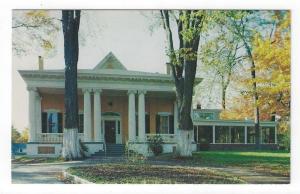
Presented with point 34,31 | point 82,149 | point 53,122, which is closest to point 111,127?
point 82,149

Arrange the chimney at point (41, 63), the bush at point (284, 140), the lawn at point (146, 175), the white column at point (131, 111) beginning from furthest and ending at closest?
the white column at point (131, 111), the chimney at point (41, 63), the bush at point (284, 140), the lawn at point (146, 175)

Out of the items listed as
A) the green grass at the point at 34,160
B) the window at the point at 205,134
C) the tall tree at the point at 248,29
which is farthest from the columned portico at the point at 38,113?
the tall tree at the point at 248,29

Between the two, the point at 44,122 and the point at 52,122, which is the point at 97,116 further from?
the point at 52,122

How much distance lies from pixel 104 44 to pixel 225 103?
4.19 metres

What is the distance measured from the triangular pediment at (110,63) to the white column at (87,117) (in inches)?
44.4

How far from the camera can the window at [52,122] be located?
66.3 feet

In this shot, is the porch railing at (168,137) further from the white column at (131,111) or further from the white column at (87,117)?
the white column at (87,117)

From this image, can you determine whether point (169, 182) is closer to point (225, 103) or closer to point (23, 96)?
point (225, 103)

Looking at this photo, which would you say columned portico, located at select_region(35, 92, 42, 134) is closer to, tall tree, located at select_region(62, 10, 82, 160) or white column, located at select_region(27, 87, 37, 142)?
white column, located at select_region(27, 87, 37, 142)

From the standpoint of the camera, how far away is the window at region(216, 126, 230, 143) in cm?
2242

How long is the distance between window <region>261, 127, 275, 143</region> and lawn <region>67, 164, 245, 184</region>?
216cm

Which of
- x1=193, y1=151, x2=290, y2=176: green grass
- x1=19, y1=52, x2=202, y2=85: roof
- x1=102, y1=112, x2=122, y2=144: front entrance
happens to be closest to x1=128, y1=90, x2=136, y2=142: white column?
x1=102, y1=112, x2=122, y2=144: front entrance
